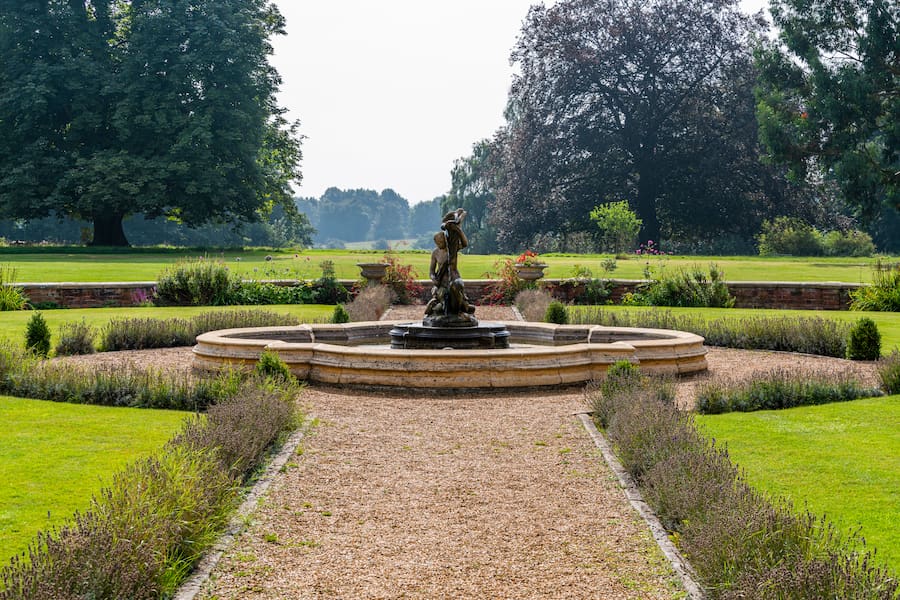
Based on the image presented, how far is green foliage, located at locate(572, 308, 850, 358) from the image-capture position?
13742 mm

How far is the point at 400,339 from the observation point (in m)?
12.5

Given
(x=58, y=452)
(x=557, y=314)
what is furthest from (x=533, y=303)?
(x=58, y=452)

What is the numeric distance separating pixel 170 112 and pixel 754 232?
98.6ft

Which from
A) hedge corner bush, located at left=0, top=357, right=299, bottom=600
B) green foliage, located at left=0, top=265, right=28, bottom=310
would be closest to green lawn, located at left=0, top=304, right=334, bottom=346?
green foliage, located at left=0, top=265, right=28, bottom=310

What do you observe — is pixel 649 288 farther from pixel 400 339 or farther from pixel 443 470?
pixel 443 470

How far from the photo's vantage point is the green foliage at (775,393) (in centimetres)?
920

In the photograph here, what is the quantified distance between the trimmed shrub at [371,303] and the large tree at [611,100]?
25154 mm

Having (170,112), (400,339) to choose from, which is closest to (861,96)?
(400,339)

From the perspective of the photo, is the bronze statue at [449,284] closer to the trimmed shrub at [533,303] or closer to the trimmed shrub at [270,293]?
the trimmed shrub at [533,303]

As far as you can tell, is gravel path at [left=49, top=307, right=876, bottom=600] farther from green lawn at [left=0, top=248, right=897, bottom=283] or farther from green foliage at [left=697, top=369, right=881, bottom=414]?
green lawn at [left=0, top=248, right=897, bottom=283]

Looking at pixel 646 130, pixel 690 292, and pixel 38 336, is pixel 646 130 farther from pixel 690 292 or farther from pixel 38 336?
pixel 38 336

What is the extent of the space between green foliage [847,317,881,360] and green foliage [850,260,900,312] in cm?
749

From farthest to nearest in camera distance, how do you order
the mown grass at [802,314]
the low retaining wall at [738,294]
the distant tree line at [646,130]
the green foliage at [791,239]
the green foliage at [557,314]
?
1. the distant tree line at [646,130]
2. the green foliage at [791,239]
3. the low retaining wall at [738,294]
4. the green foliage at [557,314]
5. the mown grass at [802,314]

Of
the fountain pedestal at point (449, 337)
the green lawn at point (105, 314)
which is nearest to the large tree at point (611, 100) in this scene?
the green lawn at point (105, 314)
